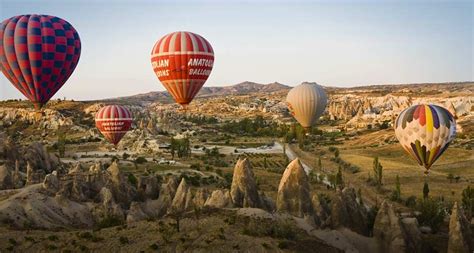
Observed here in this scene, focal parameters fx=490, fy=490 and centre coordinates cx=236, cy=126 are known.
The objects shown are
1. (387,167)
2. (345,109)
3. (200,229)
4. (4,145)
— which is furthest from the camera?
(345,109)

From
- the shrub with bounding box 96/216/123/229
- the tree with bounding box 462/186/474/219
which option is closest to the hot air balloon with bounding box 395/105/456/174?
the tree with bounding box 462/186/474/219

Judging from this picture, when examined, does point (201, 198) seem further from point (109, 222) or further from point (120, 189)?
point (120, 189)

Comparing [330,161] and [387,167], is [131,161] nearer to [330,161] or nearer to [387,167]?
[330,161]

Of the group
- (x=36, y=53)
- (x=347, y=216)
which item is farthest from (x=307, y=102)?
(x=36, y=53)

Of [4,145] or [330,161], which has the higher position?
[4,145]

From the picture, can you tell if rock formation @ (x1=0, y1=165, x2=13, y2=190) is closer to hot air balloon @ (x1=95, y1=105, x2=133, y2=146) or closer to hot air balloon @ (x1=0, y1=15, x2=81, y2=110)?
hot air balloon @ (x1=0, y1=15, x2=81, y2=110)

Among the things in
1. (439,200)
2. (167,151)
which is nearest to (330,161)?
(167,151)
